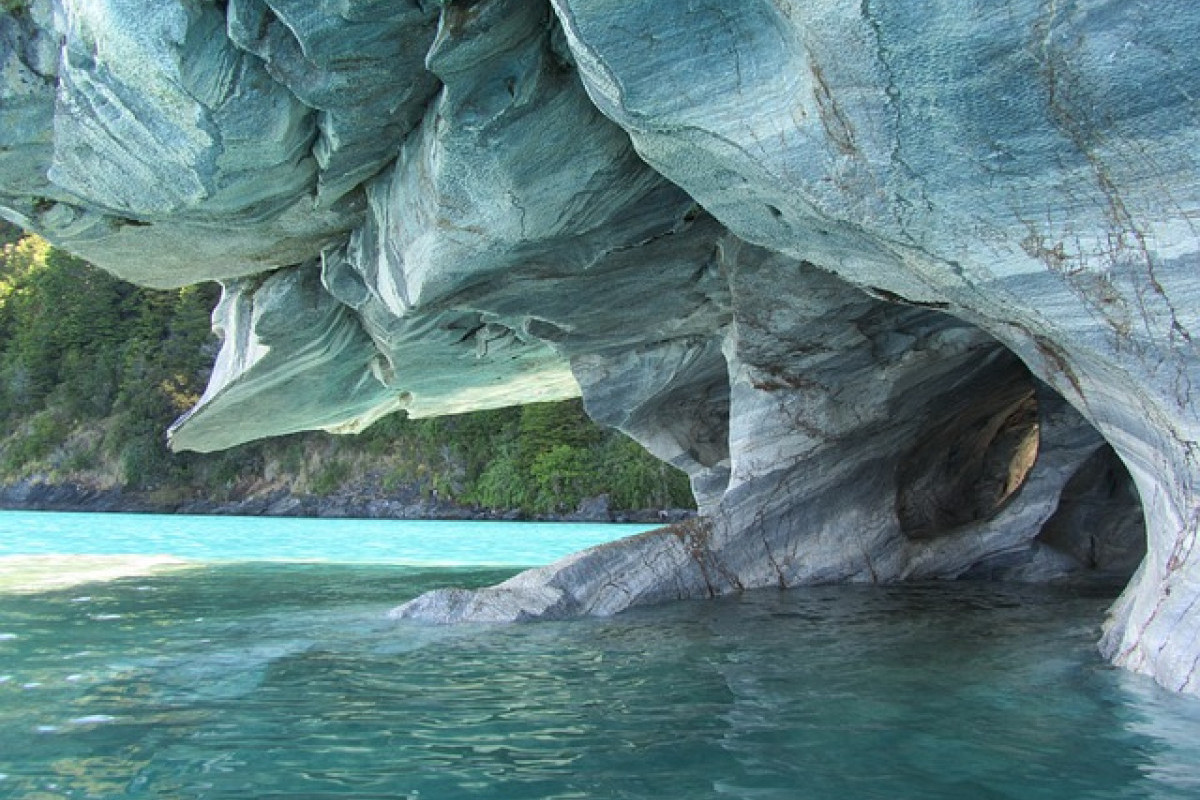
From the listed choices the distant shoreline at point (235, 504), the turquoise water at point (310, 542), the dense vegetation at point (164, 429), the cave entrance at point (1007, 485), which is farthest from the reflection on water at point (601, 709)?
the dense vegetation at point (164, 429)

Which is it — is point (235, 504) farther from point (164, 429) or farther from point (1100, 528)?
point (1100, 528)

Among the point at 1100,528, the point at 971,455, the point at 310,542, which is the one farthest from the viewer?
the point at 310,542

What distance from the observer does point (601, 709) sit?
18.4 feet

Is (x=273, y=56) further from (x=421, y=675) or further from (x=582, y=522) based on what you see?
(x=582, y=522)

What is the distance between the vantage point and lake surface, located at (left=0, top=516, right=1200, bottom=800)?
4.37m

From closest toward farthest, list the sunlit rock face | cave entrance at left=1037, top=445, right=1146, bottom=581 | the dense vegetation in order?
the sunlit rock face, cave entrance at left=1037, top=445, right=1146, bottom=581, the dense vegetation

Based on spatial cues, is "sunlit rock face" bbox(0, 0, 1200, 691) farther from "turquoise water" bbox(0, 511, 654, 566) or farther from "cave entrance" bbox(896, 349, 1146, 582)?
"turquoise water" bbox(0, 511, 654, 566)

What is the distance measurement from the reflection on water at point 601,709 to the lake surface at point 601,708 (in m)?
0.02

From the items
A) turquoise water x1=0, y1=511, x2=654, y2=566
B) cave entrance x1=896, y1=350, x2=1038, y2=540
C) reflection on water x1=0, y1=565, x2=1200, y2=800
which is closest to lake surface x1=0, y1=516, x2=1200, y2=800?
reflection on water x1=0, y1=565, x2=1200, y2=800

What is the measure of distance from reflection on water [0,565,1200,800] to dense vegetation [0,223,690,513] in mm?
36087

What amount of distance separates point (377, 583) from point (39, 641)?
18.2 ft

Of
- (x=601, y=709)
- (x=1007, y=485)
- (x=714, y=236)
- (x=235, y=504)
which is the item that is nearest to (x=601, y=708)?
(x=601, y=709)

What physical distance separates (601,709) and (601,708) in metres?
0.02

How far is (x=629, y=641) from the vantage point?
783 cm
